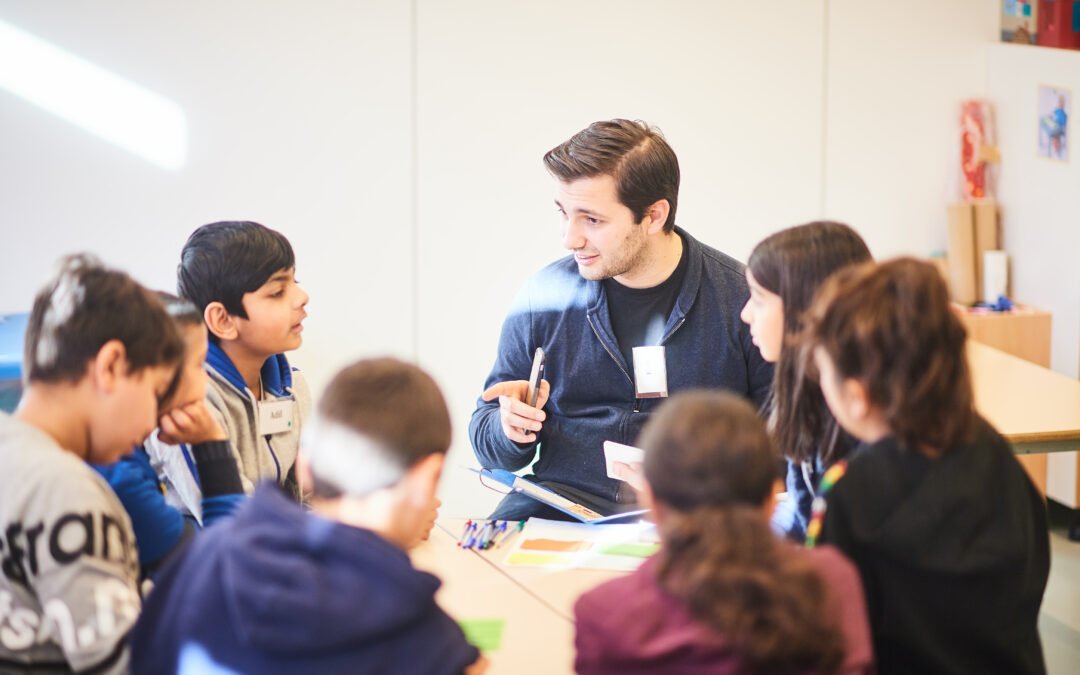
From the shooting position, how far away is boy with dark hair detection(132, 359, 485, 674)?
1396 millimetres

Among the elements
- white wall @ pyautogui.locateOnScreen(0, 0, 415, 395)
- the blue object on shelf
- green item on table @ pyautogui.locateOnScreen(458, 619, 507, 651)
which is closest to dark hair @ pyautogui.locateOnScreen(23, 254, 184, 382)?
green item on table @ pyautogui.locateOnScreen(458, 619, 507, 651)

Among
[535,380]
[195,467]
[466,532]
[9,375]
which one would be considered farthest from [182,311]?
[9,375]

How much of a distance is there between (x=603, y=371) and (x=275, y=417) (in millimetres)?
809

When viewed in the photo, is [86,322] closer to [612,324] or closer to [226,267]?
[226,267]

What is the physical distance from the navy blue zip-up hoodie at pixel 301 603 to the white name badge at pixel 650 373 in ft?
4.61

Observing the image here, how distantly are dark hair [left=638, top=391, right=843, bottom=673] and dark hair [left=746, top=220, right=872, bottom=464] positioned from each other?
61cm

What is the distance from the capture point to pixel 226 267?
247 centimetres

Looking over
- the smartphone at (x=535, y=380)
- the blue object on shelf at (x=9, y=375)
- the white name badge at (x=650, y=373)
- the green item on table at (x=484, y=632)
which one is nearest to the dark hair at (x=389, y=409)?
the green item on table at (x=484, y=632)

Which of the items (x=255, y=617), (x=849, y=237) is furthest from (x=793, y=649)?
(x=849, y=237)

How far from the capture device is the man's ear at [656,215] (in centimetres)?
293

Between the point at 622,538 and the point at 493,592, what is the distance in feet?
1.15

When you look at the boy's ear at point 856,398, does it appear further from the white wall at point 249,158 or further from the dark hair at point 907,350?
the white wall at point 249,158

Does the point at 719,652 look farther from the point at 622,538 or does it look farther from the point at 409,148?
the point at 409,148

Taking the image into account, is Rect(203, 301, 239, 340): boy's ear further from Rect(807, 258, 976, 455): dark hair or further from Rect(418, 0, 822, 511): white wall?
Rect(418, 0, 822, 511): white wall
